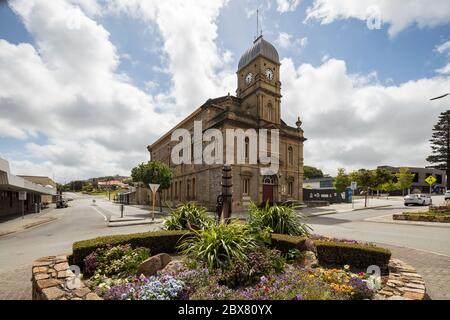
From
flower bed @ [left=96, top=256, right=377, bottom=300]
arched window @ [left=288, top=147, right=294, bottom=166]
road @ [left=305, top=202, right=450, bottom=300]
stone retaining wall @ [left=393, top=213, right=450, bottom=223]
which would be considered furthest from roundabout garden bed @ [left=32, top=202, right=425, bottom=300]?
arched window @ [left=288, top=147, right=294, bottom=166]

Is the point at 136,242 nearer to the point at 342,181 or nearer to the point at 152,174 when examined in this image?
the point at 152,174

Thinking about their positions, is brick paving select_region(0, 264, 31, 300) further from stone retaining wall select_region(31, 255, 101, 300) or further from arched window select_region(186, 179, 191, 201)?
arched window select_region(186, 179, 191, 201)

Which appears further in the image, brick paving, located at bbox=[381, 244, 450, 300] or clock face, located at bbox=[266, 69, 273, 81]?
clock face, located at bbox=[266, 69, 273, 81]

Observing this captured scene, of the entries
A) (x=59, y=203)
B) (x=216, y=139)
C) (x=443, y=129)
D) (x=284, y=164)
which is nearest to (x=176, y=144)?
(x=216, y=139)

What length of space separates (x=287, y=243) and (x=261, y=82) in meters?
23.0

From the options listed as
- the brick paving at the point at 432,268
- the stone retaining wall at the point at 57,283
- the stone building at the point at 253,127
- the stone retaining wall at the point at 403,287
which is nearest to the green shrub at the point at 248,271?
the stone retaining wall at the point at 403,287

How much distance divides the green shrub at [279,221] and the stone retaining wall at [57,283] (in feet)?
14.8

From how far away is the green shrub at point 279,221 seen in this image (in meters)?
7.25

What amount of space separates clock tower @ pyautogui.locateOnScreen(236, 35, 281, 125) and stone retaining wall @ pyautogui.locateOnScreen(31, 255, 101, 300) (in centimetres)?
2283

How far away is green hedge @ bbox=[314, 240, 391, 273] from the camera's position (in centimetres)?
535

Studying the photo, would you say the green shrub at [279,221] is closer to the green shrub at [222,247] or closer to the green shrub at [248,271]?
the green shrub at [222,247]

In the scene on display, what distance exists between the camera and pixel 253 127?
2536 cm
